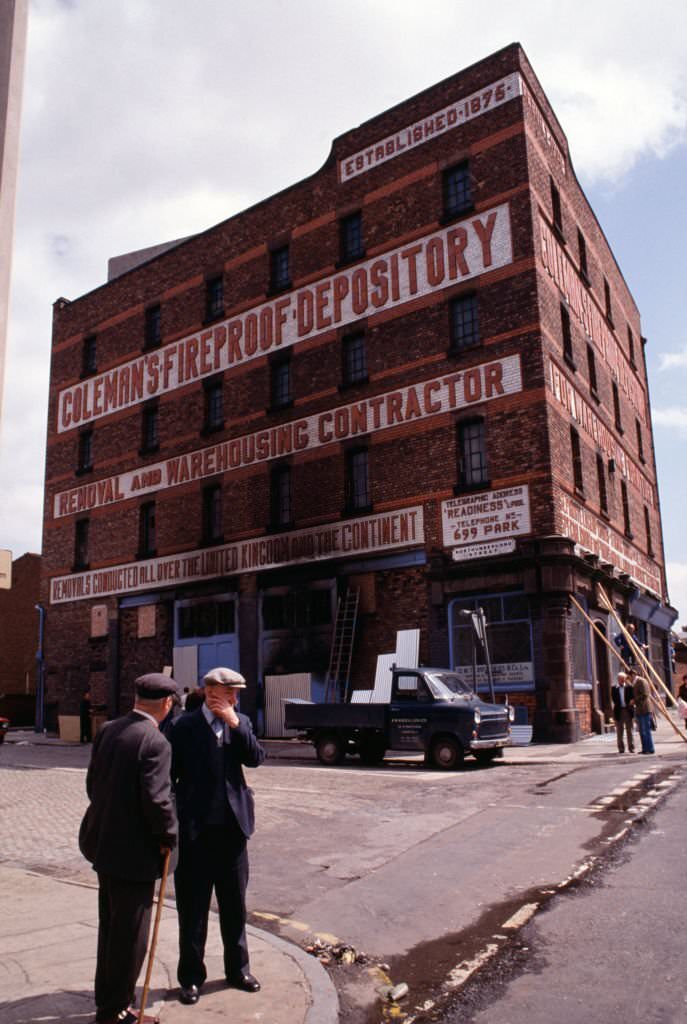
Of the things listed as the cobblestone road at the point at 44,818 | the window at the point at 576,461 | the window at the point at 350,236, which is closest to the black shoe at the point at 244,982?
the cobblestone road at the point at 44,818

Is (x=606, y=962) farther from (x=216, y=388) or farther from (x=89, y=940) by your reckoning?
(x=216, y=388)

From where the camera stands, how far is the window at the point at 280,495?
24.9m

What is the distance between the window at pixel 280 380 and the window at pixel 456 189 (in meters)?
6.25

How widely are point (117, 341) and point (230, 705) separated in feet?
91.8

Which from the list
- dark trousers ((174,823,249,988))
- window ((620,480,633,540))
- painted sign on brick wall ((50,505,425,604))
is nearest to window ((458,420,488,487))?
painted sign on brick wall ((50,505,425,604))

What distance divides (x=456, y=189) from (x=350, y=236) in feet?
11.8

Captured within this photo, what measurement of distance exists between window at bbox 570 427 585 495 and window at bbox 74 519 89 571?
17.7 meters

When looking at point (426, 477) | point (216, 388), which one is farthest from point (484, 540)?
point (216, 388)

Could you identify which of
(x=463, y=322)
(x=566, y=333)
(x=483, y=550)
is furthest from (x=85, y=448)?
(x=566, y=333)

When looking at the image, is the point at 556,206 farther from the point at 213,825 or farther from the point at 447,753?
the point at 213,825

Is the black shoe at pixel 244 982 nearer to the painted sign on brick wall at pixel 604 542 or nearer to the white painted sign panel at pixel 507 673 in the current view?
the white painted sign panel at pixel 507 673

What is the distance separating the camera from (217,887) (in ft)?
16.1

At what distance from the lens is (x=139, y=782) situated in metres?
4.40

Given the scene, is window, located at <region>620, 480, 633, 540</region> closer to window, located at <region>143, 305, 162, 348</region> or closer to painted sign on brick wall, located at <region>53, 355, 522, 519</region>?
painted sign on brick wall, located at <region>53, 355, 522, 519</region>
